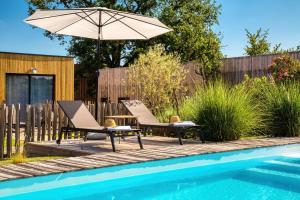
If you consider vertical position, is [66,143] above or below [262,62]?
below

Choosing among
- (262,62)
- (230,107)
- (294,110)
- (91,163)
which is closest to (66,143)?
(91,163)

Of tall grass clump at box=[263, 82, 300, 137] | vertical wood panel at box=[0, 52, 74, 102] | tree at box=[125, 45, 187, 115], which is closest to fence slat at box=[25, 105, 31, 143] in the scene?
tall grass clump at box=[263, 82, 300, 137]

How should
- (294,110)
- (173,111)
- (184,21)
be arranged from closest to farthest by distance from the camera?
(294,110)
(173,111)
(184,21)

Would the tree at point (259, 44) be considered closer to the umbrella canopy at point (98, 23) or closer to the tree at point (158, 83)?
the tree at point (158, 83)

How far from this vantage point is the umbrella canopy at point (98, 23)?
28.8 ft

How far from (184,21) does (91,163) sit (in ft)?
67.7

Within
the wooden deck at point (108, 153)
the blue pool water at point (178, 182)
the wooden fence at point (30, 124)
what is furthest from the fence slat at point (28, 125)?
the blue pool water at point (178, 182)

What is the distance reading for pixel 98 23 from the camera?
9.62 m

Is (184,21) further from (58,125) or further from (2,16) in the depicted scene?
(58,125)

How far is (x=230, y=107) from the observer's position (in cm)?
932

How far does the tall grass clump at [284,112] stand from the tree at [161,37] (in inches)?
534

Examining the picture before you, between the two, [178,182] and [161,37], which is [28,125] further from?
[161,37]

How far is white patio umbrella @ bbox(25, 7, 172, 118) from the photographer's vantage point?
878 cm

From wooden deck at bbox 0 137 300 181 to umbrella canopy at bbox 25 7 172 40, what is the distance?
89.2 inches
